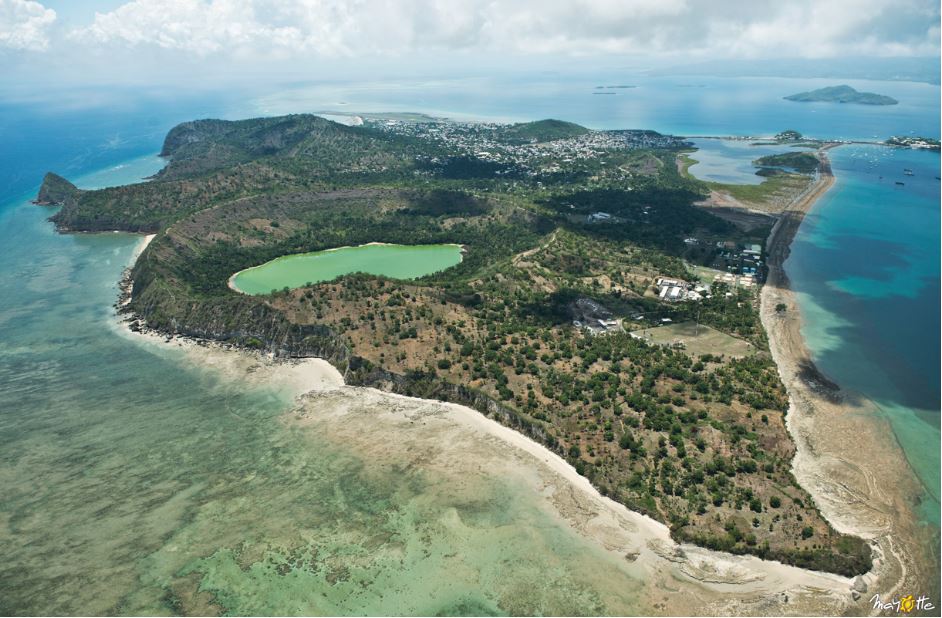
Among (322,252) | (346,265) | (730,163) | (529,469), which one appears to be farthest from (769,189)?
(529,469)

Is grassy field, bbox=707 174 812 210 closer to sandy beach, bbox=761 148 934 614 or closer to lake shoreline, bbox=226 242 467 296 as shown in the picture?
lake shoreline, bbox=226 242 467 296

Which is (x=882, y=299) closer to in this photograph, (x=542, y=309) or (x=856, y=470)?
(x=856, y=470)

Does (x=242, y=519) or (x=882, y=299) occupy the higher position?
(x=882, y=299)

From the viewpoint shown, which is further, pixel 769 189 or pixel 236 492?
pixel 769 189

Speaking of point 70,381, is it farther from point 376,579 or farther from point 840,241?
point 840,241

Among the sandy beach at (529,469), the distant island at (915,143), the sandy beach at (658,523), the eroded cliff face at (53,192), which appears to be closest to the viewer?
the sandy beach at (529,469)

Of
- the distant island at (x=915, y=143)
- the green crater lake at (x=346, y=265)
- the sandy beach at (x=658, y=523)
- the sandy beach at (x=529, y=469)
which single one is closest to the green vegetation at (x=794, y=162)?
the distant island at (x=915, y=143)

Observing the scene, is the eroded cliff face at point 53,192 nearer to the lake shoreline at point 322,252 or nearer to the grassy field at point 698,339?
the lake shoreline at point 322,252
